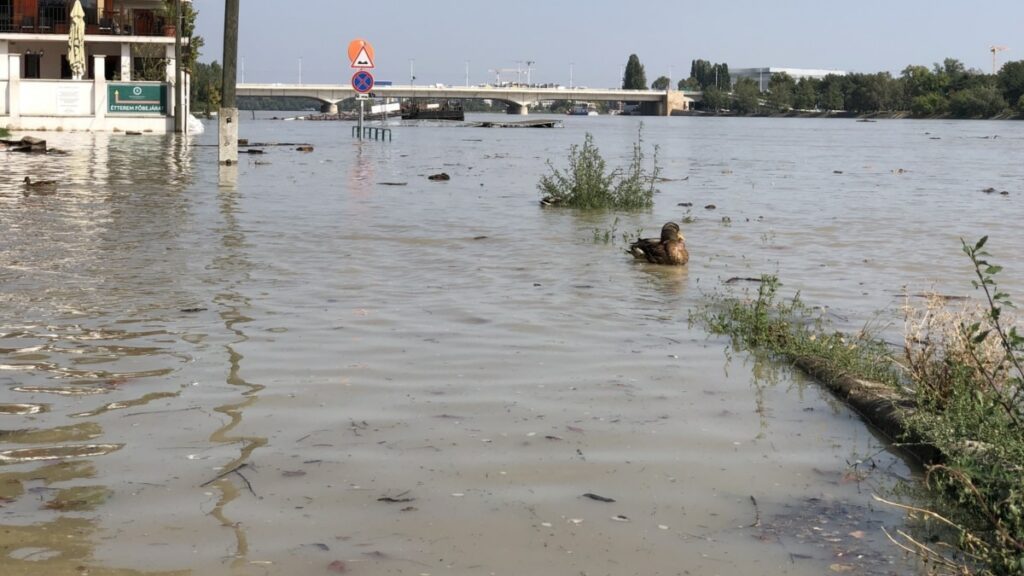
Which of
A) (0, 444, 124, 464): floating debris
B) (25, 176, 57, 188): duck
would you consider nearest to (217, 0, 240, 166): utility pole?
(25, 176, 57, 188): duck

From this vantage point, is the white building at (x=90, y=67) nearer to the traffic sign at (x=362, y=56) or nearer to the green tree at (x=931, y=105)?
the traffic sign at (x=362, y=56)

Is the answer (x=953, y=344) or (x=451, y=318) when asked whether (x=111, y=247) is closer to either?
(x=451, y=318)

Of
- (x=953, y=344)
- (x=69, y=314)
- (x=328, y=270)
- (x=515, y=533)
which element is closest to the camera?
(x=515, y=533)

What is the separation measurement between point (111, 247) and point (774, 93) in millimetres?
190092

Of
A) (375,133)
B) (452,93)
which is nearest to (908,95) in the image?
(452,93)

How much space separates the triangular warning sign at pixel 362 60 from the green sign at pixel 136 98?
12148 millimetres

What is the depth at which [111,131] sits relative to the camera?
4647 centimetres

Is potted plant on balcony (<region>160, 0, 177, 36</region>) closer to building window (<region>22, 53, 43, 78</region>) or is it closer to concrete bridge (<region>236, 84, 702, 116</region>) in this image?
building window (<region>22, 53, 43, 78</region>)

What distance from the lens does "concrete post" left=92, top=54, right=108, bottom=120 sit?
45.9 m

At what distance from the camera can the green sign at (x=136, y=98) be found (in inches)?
1834

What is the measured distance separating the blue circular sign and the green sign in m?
11.6

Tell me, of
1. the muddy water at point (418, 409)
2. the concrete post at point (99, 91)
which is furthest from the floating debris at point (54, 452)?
the concrete post at point (99, 91)

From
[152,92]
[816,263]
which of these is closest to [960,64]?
[152,92]

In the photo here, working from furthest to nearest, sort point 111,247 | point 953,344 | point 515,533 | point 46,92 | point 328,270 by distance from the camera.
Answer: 1. point 46,92
2. point 111,247
3. point 328,270
4. point 953,344
5. point 515,533
